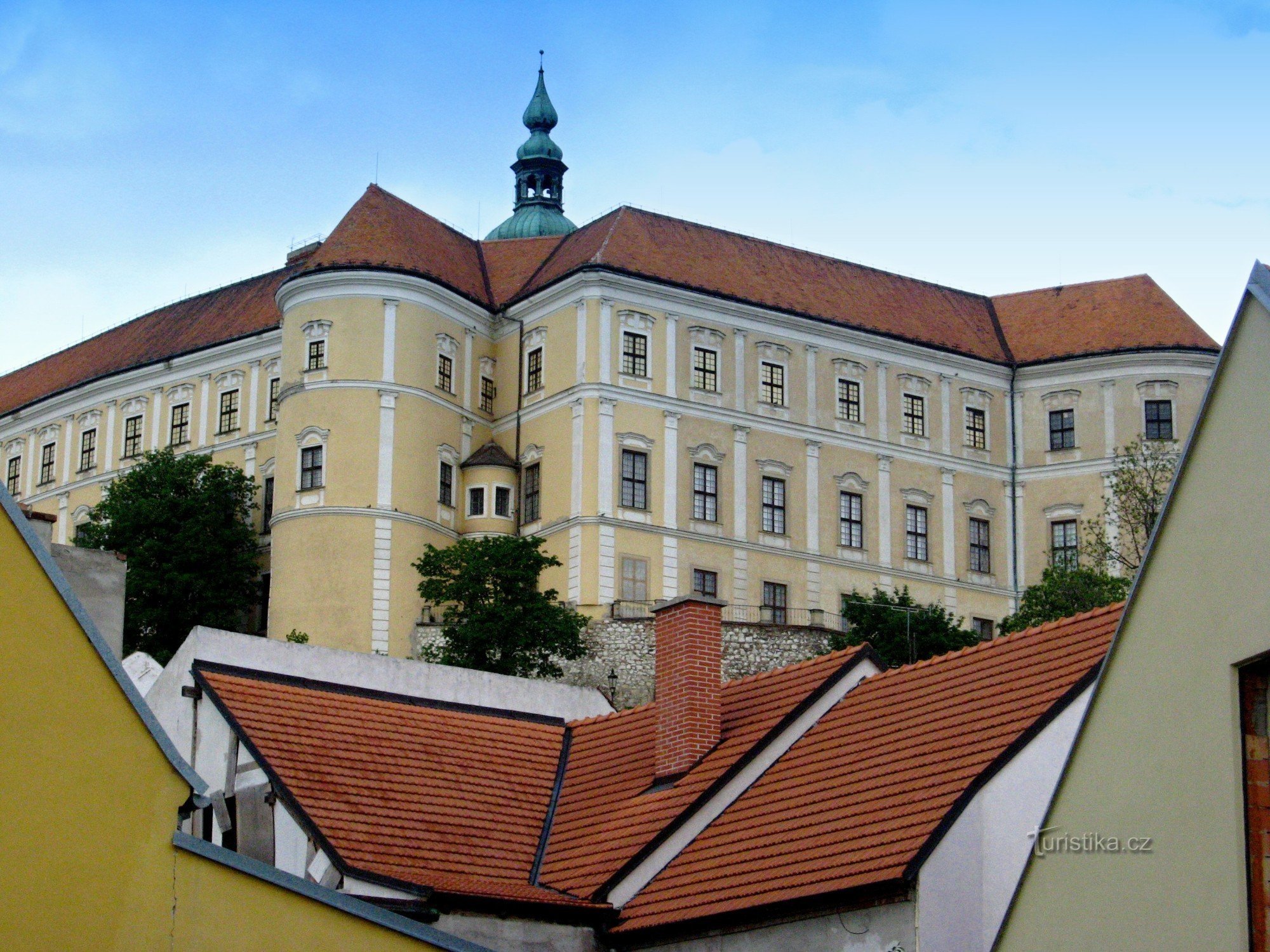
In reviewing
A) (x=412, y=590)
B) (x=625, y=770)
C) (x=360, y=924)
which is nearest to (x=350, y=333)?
(x=412, y=590)

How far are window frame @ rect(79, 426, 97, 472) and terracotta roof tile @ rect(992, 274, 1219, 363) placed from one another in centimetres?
3152

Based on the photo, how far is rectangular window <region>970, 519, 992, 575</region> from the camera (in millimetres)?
69562

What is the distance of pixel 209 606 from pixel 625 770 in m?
43.3

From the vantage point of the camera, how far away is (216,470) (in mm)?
72312

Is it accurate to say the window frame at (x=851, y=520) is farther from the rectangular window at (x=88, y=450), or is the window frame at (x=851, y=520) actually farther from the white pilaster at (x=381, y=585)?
the rectangular window at (x=88, y=450)

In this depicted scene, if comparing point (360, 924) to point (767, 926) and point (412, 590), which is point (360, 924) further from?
point (412, 590)

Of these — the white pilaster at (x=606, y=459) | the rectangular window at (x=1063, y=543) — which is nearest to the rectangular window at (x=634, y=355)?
the white pilaster at (x=606, y=459)

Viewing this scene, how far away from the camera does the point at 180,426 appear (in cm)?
7862

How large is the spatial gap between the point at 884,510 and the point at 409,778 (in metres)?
45.0

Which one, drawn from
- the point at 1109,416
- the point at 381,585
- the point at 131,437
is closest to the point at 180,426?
the point at 131,437

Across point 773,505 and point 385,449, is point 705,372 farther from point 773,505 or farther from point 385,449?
point 385,449

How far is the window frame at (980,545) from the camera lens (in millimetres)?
69562

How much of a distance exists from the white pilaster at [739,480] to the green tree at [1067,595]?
798 centimetres

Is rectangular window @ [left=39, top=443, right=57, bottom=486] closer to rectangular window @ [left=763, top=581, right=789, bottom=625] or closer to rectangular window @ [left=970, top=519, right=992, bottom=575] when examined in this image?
rectangular window @ [left=763, top=581, right=789, bottom=625]
